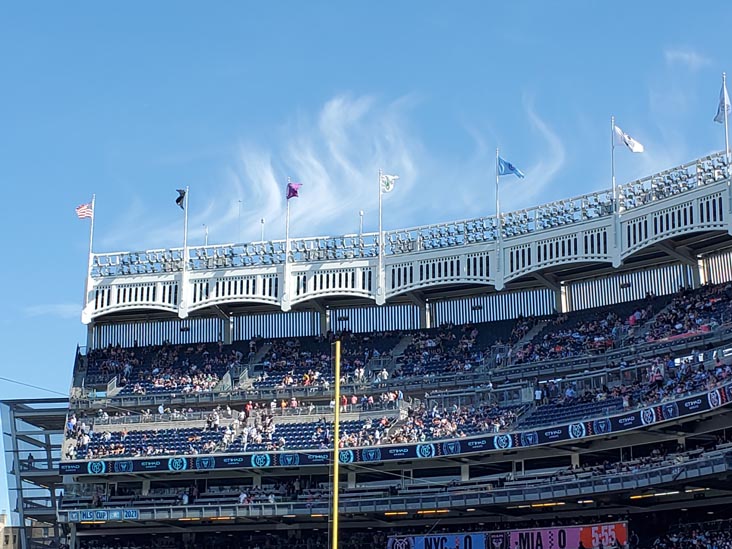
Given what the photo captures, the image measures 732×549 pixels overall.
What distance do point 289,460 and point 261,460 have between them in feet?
4.75

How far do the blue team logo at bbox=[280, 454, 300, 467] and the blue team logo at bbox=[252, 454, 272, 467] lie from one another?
67 cm

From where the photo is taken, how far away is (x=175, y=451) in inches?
2274

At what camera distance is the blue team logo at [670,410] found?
43719mm

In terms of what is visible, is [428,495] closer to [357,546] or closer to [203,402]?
[357,546]

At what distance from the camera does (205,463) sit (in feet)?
183

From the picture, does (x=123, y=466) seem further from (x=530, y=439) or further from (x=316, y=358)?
(x=530, y=439)

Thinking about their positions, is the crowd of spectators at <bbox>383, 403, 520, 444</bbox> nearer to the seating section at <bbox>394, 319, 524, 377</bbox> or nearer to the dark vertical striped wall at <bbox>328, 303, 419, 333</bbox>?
the seating section at <bbox>394, 319, 524, 377</bbox>

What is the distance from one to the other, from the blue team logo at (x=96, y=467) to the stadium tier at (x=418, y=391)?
110 mm

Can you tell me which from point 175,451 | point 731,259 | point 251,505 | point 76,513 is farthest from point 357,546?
point 731,259

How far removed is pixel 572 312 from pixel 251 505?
19.2 m

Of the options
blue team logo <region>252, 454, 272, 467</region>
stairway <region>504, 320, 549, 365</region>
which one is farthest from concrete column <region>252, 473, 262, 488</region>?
stairway <region>504, 320, 549, 365</region>

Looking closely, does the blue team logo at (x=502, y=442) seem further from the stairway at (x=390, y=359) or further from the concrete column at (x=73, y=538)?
the concrete column at (x=73, y=538)

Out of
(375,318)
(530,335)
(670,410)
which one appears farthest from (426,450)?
(375,318)

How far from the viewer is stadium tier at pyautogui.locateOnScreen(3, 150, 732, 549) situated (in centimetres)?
4916
